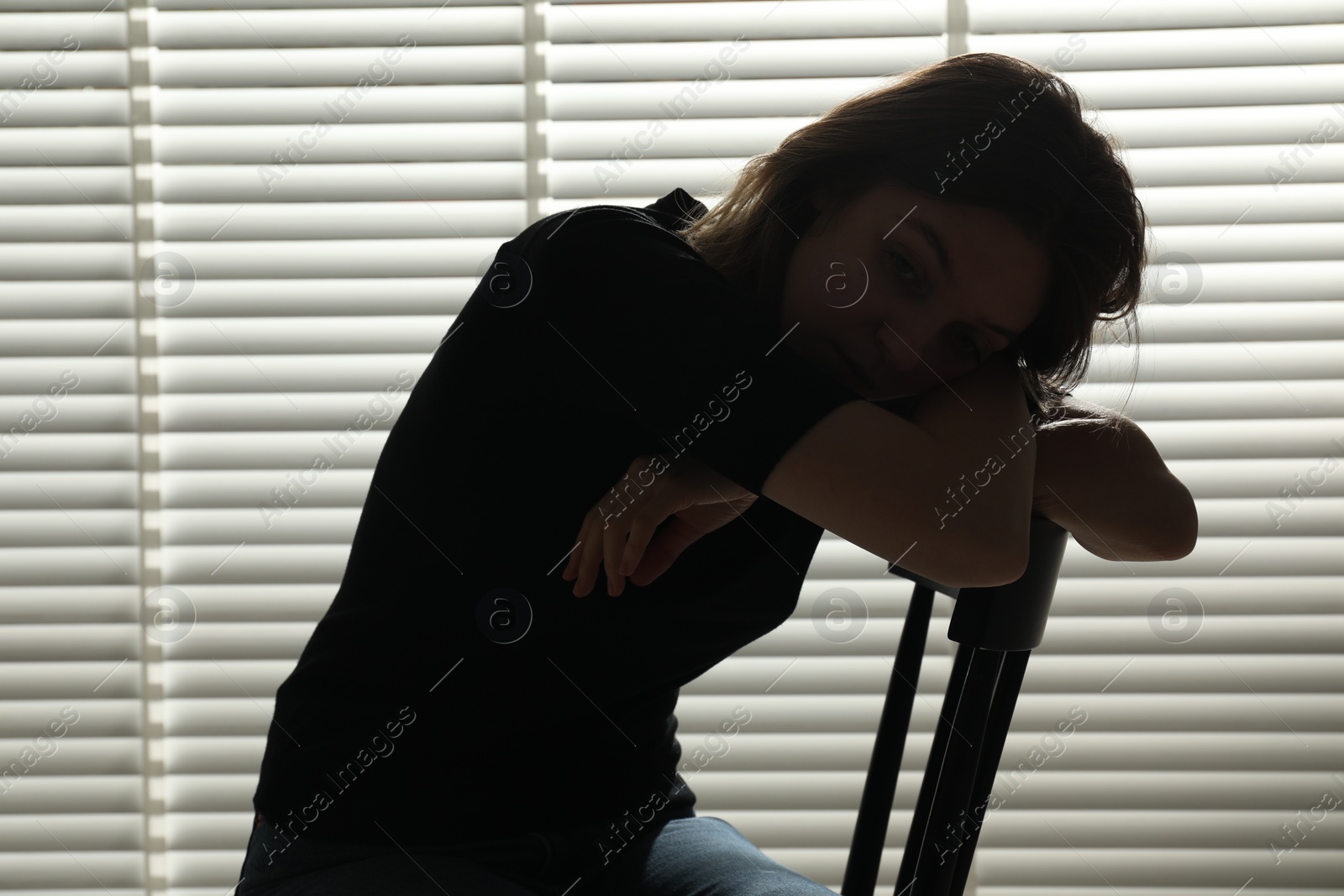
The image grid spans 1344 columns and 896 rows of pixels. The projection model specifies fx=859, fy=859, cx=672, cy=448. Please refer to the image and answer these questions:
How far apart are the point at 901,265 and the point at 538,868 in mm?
541

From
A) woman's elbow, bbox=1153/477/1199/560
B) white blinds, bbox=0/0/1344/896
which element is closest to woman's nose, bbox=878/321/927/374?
woman's elbow, bbox=1153/477/1199/560

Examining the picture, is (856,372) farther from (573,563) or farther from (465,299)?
(465,299)

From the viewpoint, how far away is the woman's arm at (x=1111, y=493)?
63 cm

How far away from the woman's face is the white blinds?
0.67m

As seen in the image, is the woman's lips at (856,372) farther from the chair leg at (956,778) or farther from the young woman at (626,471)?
the chair leg at (956,778)

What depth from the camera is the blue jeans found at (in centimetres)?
61

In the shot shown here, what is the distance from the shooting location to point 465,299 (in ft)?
4.25

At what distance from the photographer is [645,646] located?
2.31 feet

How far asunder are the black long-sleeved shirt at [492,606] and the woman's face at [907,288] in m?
0.14

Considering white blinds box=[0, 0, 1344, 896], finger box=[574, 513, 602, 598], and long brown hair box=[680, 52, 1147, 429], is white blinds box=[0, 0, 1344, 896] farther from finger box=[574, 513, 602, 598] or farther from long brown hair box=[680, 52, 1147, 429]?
finger box=[574, 513, 602, 598]

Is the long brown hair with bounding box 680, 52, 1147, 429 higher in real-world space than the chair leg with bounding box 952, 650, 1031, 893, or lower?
higher

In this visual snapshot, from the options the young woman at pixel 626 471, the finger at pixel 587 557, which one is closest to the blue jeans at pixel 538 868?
the young woman at pixel 626 471

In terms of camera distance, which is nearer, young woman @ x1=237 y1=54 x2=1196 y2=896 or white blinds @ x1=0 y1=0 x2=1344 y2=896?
young woman @ x1=237 y1=54 x2=1196 y2=896

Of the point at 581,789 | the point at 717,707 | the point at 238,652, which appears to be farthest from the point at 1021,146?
the point at 238,652
